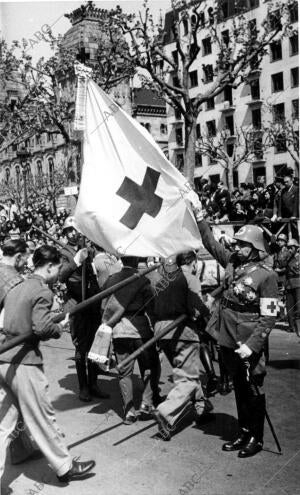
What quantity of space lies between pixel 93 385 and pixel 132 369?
118 centimetres

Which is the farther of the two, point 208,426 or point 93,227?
point 208,426

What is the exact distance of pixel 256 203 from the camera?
16375 millimetres

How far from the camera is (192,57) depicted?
18.1m

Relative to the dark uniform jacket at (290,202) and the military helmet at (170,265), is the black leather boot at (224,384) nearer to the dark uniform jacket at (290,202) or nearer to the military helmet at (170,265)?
the military helmet at (170,265)

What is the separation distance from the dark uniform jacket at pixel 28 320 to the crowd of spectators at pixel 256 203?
9.97 meters

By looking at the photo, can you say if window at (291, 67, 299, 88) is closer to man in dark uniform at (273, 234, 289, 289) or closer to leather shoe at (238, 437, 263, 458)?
man in dark uniform at (273, 234, 289, 289)

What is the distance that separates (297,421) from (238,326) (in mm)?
1477

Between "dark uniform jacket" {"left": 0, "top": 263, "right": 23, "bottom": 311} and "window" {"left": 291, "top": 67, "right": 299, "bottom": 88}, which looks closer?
"dark uniform jacket" {"left": 0, "top": 263, "right": 23, "bottom": 311}

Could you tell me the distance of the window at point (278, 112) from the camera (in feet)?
142

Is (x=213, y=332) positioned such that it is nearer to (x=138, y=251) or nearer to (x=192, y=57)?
(x=138, y=251)

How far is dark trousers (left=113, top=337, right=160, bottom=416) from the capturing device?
6230 mm

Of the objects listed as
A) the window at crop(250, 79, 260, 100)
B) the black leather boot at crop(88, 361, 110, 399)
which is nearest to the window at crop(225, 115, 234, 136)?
the window at crop(250, 79, 260, 100)

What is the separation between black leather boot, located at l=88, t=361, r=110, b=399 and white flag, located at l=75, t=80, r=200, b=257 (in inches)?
96.5

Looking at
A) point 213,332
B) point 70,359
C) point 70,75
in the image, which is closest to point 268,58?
point 70,75
